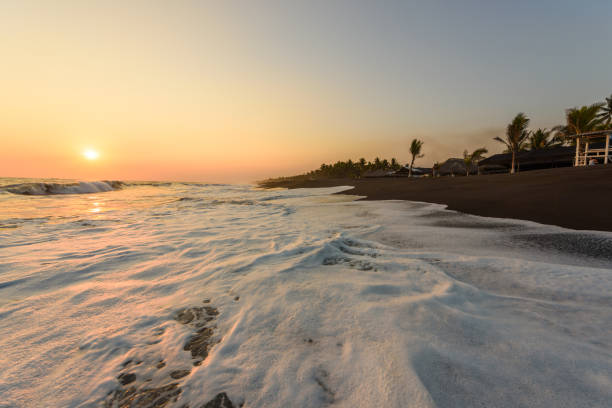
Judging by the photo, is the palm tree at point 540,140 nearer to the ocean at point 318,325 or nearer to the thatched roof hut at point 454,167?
the thatched roof hut at point 454,167

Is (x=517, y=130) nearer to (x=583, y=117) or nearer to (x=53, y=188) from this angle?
(x=583, y=117)

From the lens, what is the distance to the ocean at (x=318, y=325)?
0.97 meters

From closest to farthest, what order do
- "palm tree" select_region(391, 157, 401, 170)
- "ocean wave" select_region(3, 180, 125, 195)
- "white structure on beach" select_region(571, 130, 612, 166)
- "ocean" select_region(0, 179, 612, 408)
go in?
"ocean" select_region(0, 179, 612, 408) < "white structure on beach" select_region(571, 130, 612, 166) < "ocean wave" select_region(3, 180, 125, 195) < "palm tree" select_region(391, 157, 401, 170)

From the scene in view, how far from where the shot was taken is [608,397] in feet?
2.93

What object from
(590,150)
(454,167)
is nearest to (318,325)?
(590,150)

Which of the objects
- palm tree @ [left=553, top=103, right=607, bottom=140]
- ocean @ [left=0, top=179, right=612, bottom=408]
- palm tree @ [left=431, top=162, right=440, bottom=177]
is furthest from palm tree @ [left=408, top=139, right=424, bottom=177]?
ocean @ [left=0, top=179, right=612, bottom=408]

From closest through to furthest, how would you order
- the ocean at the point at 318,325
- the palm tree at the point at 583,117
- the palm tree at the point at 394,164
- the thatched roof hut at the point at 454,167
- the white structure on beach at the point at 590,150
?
the ocean at the point at 318,325, the white structure on beach at the point at 590,150, the palm tree at the point at 583,117, the thatched roof hut at the point at 454,167, the palm tree at the point at 394,164

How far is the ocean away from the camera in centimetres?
97

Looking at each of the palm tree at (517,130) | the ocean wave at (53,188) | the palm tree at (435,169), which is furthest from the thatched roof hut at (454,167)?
the ocean wave at (53,188)

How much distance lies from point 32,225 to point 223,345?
256 inches

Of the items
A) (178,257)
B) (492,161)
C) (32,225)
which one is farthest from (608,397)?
(492,161)

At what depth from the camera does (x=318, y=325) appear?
4.63 feet

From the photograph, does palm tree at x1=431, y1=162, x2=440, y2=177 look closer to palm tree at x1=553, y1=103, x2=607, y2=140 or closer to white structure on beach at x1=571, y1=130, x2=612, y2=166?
palm tree at x1=553, y1=103, x2=607, y2=140

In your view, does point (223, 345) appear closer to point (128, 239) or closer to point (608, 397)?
point (608, 397)
